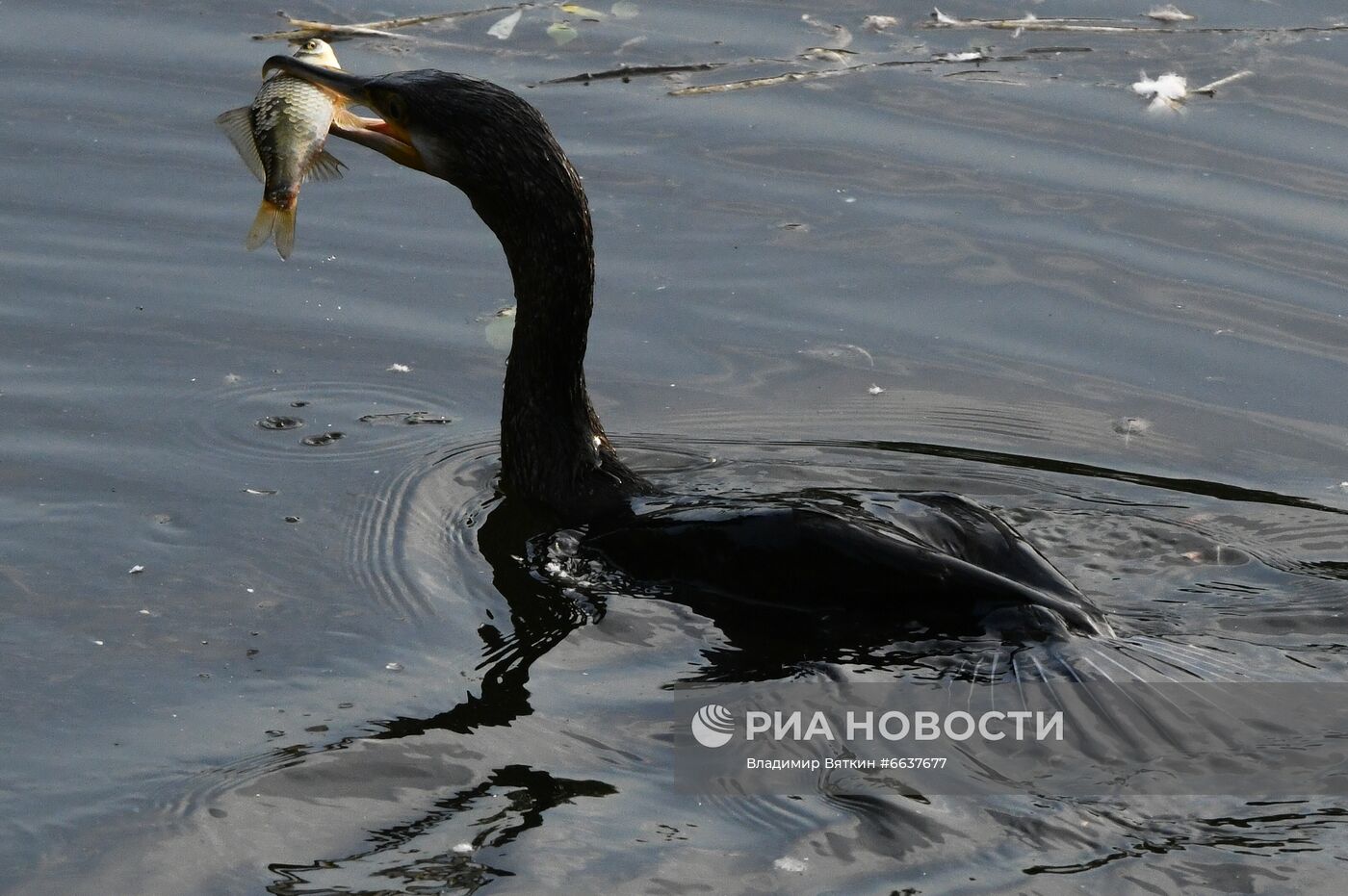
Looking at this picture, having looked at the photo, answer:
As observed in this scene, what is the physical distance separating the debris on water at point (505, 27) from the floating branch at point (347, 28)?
19 centimetres

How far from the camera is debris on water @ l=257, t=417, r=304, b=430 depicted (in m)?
5.98

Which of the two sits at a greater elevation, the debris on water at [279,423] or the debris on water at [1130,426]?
the debris on water at [1130,426]

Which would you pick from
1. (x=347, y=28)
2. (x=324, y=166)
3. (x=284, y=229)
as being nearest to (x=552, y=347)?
(x=284, y=229)

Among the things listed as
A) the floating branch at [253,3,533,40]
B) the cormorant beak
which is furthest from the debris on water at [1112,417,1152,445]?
the floating branch at [253,3,533,40]

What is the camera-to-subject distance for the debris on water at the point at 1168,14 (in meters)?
9.28

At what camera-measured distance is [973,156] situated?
8.08 meters

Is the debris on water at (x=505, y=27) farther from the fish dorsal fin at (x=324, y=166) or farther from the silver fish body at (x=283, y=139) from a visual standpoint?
the silver fish body at (x=283, y=139)

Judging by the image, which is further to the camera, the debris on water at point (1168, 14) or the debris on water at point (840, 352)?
the debris on water at point (1168, 14)

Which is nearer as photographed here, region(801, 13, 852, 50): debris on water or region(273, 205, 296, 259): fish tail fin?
region(273, 205, 296, 259): fish tail fin

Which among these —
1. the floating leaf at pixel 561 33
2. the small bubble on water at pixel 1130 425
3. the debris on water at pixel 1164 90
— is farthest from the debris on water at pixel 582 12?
the small bubble on water at pixel 1130 425

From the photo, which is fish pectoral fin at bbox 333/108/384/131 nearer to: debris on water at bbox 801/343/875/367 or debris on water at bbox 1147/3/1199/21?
debris on water at bbox 801/343/875/367

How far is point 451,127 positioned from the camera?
5.40 metres
